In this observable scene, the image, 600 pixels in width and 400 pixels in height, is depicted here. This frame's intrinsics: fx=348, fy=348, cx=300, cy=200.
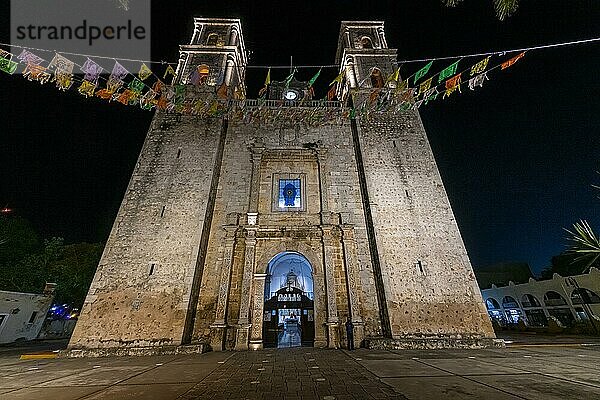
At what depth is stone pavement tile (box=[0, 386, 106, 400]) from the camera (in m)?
5.35

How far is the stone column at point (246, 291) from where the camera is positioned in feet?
41.1

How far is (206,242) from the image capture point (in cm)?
1459

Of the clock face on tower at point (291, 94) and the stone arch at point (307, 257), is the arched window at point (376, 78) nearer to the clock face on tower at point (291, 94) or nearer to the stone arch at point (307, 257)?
the clock face on tower at point (291, 94)

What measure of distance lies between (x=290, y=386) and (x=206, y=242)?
378 inches

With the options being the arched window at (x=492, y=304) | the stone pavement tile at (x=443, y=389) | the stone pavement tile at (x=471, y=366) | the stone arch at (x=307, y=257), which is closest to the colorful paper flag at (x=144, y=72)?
the stone arch at (x=307, y=257)

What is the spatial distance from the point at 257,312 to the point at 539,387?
→ 9.76 meters

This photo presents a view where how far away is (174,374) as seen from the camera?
7.30m

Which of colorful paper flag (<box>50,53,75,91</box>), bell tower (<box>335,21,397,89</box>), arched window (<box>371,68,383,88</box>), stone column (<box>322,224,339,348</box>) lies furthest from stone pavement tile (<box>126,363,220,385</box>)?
arched window (<box>371,68,383,88</box>)

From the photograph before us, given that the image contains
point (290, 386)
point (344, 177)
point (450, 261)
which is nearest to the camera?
point (290, 386)

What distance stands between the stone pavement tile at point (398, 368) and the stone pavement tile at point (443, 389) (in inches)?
19.0

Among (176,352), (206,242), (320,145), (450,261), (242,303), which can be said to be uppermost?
(320,145)

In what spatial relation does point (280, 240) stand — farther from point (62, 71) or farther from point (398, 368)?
point (62, 71)

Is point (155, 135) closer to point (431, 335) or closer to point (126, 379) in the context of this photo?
point (126, 379)

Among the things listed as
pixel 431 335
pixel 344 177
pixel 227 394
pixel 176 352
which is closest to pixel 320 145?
pixel 344 177
